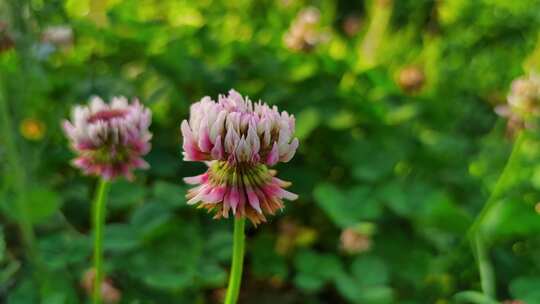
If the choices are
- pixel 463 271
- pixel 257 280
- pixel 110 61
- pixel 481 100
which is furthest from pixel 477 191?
pixel 110 61

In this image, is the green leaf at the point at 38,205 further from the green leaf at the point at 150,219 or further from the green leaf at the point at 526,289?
the green leaf at the point at 526,289

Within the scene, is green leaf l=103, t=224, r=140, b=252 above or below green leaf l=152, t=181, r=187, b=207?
below

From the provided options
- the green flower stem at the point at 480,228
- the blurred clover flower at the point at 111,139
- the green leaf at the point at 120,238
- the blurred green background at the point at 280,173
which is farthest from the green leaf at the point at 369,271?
the blurred clover flower at the point at 111,139

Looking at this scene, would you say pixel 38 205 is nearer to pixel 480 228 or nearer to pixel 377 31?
pixel 480 228

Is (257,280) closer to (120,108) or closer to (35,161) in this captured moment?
(35,161)

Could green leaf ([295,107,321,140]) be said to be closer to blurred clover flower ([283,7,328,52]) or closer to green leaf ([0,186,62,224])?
blurred clover flower ([283,7,328,52])

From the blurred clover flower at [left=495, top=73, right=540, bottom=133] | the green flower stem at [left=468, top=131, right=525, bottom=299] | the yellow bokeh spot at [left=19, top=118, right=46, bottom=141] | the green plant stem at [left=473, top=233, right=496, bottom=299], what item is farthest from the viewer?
the yellow bokeh spot at [left=19, top=118, right=46, bottom=141]

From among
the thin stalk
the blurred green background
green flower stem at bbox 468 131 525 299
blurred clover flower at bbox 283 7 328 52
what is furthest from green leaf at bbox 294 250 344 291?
the thin stalk
